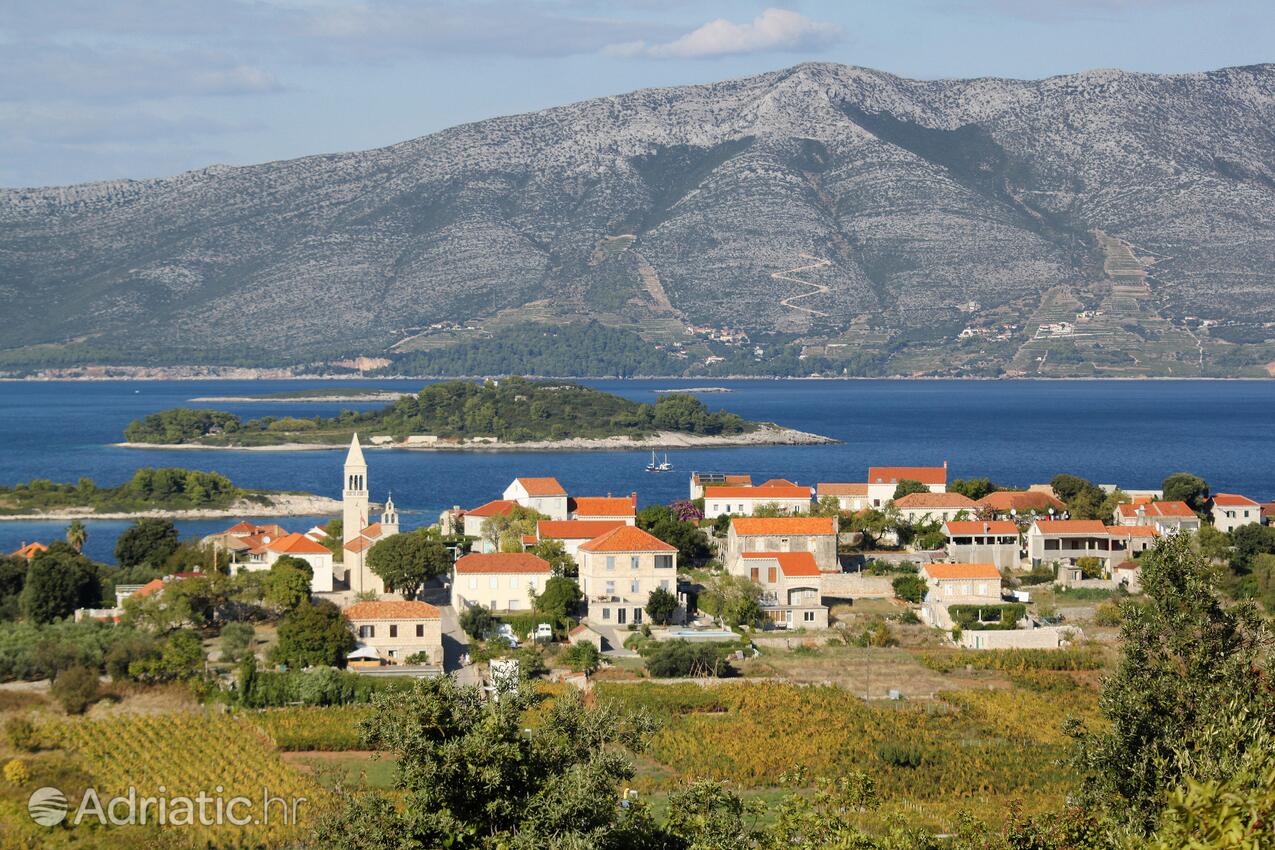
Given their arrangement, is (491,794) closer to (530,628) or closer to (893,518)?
(530,628)

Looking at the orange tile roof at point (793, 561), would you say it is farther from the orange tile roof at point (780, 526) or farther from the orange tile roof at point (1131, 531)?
the orange tile roof at point (1131, 531)

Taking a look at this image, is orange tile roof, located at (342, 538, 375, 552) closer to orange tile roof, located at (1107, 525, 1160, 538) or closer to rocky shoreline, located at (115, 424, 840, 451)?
orange tile roof, located at (1107, 525, 1160, 538)

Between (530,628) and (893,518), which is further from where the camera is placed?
(893,518)

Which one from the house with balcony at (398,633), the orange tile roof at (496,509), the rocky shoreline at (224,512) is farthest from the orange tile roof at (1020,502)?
the rocky shoreline at (224,512)

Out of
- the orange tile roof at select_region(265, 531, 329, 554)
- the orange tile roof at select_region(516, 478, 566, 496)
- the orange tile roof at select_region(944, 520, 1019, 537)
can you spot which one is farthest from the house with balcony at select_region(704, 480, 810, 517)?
the orange tile roof at select_region(265, 531, 329, 554)

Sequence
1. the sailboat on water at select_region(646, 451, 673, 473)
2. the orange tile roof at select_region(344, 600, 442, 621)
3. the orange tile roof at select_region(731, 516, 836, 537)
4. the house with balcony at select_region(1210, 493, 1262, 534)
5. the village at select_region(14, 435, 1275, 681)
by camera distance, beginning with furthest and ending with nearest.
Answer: the sailboat on water at select_region(646, 451, 673, 473) → the house with balcony at select_region(1210, 493, 1262, 534) → the orange tile roof at select_region(731, 516, 836, 537) → the village at select_region(14, 435, 1275, 681) → the orange tile roof at select_region(344, 600, 442, 621)

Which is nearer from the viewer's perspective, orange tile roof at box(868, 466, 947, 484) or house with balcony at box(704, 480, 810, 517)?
house with balcony at box(704, 480, 810, 517)

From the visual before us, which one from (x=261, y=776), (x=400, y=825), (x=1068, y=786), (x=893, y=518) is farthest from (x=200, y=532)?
(x=400, y=825)
